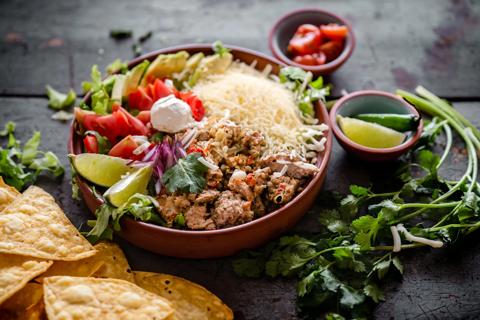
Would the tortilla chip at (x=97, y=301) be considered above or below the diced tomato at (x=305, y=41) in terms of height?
below

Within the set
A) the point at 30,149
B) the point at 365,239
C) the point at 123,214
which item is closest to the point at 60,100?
the point at 30,149

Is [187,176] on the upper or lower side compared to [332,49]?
lower

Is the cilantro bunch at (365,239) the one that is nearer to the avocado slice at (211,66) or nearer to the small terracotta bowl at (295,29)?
the small terracotta bowl at (295,29)

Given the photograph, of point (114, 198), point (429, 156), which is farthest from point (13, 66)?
point (429, 156)

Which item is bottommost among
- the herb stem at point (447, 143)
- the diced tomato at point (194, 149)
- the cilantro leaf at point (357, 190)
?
the cilantro leaf at point (357, 190)

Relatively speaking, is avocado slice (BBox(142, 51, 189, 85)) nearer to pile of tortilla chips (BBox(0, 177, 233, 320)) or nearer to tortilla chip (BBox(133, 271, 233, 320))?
pile of tortilla chips (BBox(0, 177, 233, 320))

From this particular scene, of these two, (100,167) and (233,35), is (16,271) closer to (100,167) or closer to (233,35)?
(100,167)

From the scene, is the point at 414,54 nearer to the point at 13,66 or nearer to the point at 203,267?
the point at 203,267

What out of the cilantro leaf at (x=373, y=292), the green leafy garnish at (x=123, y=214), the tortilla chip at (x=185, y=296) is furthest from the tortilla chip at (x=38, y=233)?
the cilantro leaf at (x=373, y=292)
